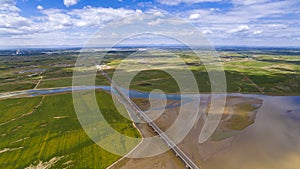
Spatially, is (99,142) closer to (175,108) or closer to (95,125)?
(95,125)

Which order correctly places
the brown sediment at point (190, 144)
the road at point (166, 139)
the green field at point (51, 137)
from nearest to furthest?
the road at point (166, 139), the brown sediment at point (190, 144), the green field at point (51, 137)

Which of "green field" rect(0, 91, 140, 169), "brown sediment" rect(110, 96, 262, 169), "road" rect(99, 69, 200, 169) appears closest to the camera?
"road" rect(99, 69, 200, 169)

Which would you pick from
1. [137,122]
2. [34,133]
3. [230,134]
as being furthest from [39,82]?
[230,134]

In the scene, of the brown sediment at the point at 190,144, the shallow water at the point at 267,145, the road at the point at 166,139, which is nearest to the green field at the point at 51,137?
the brown sediment at the point at 190,144

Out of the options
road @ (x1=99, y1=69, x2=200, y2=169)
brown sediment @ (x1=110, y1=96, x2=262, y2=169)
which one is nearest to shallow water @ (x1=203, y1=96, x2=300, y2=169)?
brown sediment @ (x1=110, y1=96, x2=262, y2=169)

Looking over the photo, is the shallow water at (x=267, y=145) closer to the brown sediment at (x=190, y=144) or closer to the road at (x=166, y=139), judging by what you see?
the brown sediment at (x=190, y=144)

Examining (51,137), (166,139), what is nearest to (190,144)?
(166,139)

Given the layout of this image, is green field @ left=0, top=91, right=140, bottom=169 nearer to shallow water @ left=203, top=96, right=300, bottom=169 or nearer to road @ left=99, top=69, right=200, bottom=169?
road @ left=99, top=69, right=200, bottom=169

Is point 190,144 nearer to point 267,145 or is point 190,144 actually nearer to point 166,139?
point 166,139
